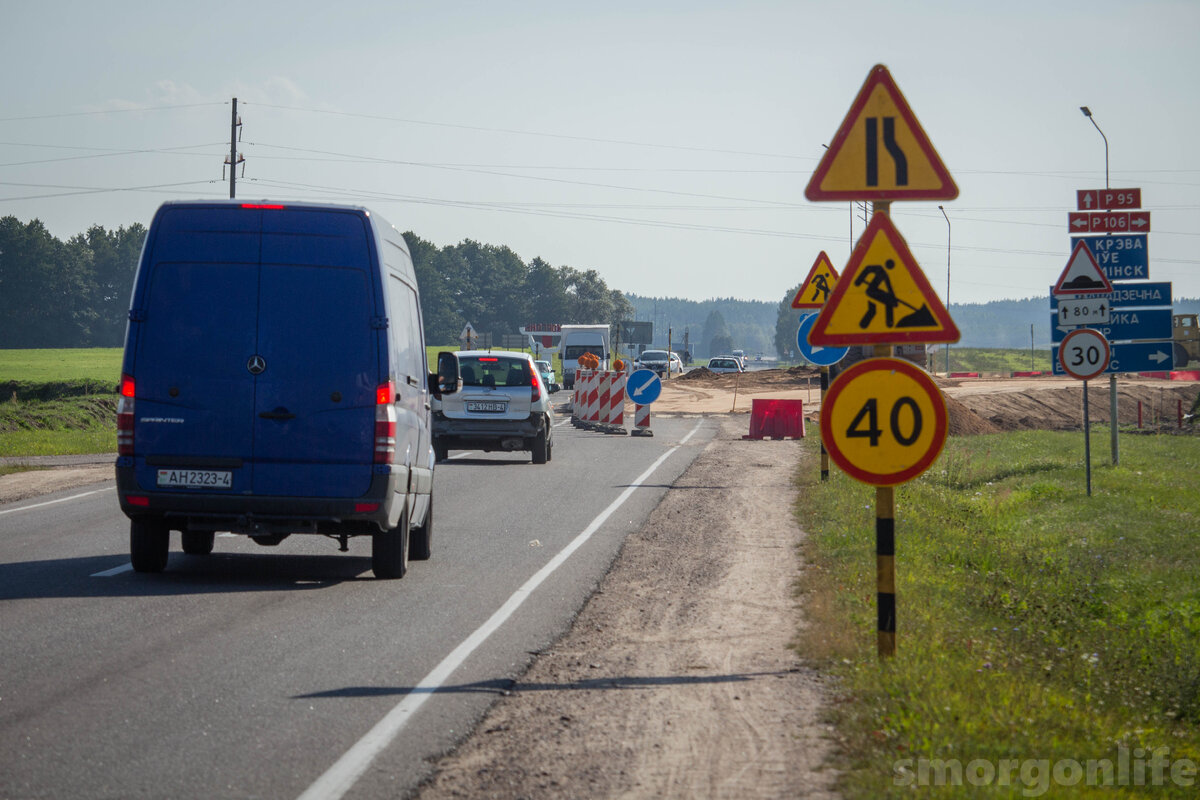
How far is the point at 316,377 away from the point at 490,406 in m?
12.1

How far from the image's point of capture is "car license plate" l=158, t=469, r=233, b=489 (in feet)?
30.4

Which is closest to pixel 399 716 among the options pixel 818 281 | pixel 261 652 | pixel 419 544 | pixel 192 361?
pixel 261 652

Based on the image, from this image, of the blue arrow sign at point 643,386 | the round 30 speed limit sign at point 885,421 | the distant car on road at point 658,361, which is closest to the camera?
the round 30 speed limit sign at point 885,421

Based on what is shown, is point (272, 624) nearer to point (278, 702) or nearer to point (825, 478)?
point (278, 702)

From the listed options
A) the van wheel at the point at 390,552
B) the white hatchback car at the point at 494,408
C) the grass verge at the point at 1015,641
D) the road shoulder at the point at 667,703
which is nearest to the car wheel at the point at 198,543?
the van wheel at the point at 390,552

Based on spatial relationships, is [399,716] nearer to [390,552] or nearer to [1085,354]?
[390,552]

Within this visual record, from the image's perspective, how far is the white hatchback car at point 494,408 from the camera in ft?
69.8

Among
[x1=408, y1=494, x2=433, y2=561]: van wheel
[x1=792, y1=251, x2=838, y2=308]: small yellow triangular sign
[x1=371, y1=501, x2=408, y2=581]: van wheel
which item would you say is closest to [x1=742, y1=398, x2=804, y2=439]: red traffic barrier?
[x1=792, y1=251, x2=838, y2=308]: small yellow triangular sign

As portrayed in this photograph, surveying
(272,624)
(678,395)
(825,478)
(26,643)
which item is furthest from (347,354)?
(678,395)

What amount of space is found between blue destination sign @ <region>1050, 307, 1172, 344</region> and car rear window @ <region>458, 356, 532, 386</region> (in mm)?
8676

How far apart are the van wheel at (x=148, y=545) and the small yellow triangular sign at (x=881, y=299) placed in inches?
224

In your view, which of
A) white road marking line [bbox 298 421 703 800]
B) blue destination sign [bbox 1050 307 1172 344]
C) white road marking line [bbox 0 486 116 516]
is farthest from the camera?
blue destination sign [bbox 1050 307 1172 344]

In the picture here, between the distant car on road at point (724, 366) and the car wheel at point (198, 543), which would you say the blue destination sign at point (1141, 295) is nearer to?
the car wheel at point (198, 543)

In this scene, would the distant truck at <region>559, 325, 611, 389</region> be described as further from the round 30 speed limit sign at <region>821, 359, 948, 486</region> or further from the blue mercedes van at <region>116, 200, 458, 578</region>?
the round 30 speed limit sign at <region>821, 359, 948, 486</region>
